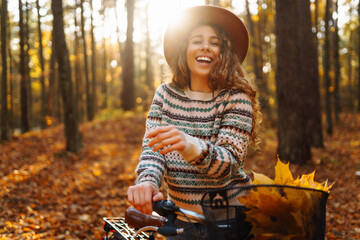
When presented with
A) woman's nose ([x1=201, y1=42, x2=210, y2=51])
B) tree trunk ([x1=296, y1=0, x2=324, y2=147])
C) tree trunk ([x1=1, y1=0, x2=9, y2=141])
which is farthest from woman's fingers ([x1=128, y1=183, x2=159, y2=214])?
tree trunk ([x1=1, y1=0, x2=9, y2=141])

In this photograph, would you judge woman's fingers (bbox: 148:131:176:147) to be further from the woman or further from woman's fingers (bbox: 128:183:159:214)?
woman's fingers (bbox: 128:183:159:214)

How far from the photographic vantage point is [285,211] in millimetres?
1240

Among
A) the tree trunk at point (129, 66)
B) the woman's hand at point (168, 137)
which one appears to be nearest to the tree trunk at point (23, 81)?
the tree trunk at point (129, 66)

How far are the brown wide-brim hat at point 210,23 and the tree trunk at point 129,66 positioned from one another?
16759 millimetres

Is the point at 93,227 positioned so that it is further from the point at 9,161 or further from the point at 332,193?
the point at 9,161

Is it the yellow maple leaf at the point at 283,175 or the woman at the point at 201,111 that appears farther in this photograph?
the woman at the point at 201,111

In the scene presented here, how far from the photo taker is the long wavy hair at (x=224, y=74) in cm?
202

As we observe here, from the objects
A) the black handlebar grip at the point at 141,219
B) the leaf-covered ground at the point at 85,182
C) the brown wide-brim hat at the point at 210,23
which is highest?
the brown wide-brim hat at the point at 210,23

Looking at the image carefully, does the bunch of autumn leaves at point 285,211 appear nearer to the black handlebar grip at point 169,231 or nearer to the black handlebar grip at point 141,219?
the black handlebar grip at point 169,231

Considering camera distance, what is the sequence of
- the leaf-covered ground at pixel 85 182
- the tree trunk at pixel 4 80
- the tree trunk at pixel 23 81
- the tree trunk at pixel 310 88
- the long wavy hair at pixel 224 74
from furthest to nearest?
the tree trunk at pixel 23 81 < the tree trunk at pixel 4 80 < the tree trunk at pixel 310 88 < the leaf-covered ground at pixel 85 182 < the long wavy hair at pixel 224 74

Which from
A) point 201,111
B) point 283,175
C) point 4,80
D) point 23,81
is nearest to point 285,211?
point 283,175

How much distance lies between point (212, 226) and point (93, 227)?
4847mm

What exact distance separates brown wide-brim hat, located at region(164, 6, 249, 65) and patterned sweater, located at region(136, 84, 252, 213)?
1.25 feet

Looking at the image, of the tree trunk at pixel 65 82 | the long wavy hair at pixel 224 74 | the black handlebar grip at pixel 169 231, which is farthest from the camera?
the tree trunk at pixel 65 82
